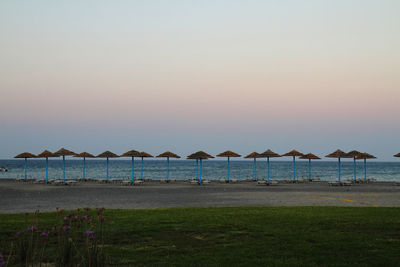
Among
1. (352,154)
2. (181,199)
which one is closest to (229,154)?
(352,154)

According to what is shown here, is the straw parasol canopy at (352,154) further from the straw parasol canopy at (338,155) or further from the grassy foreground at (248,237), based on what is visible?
the grassy foreground at (248,237)

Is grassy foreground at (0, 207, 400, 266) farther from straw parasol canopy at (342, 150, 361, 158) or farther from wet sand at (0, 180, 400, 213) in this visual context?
straw parasol canopy at (342, 150, 361, 158)

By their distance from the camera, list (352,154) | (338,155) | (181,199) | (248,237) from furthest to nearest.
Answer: (352,154)
(338,155)
(181,199)
(248,237)

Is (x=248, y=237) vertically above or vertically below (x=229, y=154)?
below

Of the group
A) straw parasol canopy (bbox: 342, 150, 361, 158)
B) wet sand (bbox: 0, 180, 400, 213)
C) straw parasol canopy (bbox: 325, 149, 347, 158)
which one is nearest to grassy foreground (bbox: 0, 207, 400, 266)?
wet sand (bbox: 0, 180, 400, 213)

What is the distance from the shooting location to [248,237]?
7336 millimetres

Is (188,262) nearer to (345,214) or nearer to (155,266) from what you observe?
(155,266)

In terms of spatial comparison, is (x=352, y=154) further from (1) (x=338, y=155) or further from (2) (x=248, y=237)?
(2) (x=248, y=237)

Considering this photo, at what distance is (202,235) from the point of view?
24.9 feet

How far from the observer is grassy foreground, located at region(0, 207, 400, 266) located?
5770mm

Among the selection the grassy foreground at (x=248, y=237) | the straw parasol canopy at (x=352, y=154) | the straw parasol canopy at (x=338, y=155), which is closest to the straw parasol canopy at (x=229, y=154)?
the straw parasol canopy at (x=338, y=155)

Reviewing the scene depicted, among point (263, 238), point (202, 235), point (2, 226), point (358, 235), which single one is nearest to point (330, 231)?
point (358, 235)

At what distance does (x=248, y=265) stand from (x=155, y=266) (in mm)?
1476

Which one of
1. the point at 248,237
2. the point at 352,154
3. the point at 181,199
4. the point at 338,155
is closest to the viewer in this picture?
the point at 248,237
